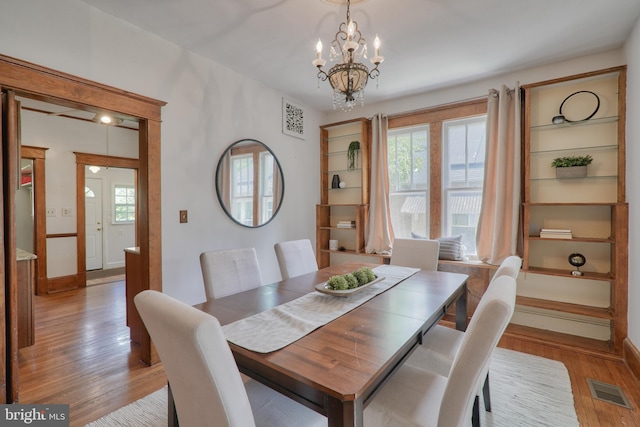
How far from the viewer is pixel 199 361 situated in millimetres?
811

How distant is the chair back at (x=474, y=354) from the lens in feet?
3.10

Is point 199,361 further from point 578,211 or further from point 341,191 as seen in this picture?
point 341,191

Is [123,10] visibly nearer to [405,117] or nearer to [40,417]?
[40,417]

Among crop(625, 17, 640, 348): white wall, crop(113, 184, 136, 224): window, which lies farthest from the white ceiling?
crop(113, 184, 136, 224): window

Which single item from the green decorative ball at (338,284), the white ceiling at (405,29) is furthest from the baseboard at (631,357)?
the white ceiling at (405,29)

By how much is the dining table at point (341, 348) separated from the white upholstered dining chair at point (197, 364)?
20 cm

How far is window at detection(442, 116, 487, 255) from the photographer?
11.1ft

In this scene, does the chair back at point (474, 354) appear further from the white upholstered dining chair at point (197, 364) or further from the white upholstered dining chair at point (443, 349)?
the white upholstered dining chair at point (197, 364)

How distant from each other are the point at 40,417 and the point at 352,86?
2.63 meters

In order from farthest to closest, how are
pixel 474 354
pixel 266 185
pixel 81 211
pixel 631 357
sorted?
pixel 81 211
pixel 266 185
pixel 631 357
pixel 474 354

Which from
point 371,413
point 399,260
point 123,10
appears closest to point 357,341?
point 371,413

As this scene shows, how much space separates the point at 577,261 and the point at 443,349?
1.92 meters

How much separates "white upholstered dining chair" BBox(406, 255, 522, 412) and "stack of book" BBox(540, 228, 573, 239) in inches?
55.3
